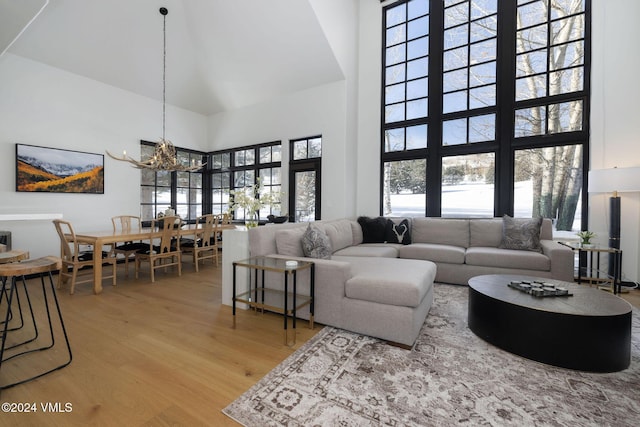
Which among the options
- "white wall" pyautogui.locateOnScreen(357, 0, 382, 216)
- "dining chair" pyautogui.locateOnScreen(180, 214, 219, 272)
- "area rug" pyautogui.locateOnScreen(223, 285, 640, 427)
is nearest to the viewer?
"area rug" pyautogui.locateOnScreen(223, 285, 640, 427)

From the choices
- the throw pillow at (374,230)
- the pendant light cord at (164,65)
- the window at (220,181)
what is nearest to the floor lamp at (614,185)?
the throw pillow at (374,230)

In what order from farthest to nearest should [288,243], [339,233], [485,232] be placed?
[485,232] → [339,233] → [288,243]

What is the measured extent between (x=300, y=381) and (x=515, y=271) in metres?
3.11

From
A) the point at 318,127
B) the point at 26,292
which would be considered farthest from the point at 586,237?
the point at 26,292

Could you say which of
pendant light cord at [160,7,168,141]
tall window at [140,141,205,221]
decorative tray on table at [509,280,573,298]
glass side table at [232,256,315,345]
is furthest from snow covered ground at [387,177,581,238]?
tall window at [140,141,205,221]

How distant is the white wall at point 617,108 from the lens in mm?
3553

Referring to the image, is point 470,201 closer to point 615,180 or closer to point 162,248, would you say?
point 615,180

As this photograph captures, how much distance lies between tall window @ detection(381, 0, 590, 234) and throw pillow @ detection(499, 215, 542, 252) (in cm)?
67

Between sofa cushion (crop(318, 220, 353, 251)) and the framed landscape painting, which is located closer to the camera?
sofa cushion (crop(318, 220, 353, 251))

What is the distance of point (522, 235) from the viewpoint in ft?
12.1

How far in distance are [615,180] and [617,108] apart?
1.17m

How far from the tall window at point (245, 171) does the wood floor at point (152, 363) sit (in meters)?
3.42

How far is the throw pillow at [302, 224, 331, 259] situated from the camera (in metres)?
2.78

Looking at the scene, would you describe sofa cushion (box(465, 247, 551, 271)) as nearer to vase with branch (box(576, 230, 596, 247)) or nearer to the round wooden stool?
vase with branch (box(576, 230, 596, 247))
